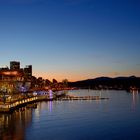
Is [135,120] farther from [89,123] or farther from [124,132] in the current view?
[124,132]

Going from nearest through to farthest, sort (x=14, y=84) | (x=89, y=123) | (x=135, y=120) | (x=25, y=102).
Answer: (x=89, y=123) < (x=135, y=120) < (x=25, y=102) < (x=14, y=84)

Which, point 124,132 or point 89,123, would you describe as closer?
point 124,132

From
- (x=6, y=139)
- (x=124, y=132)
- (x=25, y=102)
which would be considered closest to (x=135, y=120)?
(x=124, y=132)

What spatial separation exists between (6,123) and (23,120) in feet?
20.9

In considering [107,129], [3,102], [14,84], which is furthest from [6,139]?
[14,84]

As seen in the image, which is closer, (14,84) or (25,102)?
(25,102)

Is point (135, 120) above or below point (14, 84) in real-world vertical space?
below

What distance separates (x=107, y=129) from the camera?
5003 cm

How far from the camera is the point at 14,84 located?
114 meters

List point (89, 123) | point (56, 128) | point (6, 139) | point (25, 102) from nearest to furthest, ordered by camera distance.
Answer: point (6, 139) < point (56, 128) < point (89, 123) < point (25, 102)

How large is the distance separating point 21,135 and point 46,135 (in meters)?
3.43

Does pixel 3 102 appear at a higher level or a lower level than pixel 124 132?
higher

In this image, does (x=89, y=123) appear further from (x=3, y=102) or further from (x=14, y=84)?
(x=14, y=84)

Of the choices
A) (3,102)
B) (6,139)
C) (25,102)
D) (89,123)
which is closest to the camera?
(6,139)
